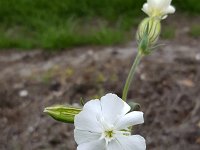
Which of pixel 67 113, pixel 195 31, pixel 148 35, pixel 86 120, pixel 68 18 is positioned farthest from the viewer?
pixel 68 18

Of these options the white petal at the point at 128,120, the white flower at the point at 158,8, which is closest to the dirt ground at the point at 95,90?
the white flower at the point at 158,8

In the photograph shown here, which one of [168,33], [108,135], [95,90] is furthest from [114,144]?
[168,33]

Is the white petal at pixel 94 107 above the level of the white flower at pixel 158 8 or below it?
below

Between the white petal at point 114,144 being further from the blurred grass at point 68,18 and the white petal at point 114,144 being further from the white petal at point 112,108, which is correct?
the blurred grass at point 68,18

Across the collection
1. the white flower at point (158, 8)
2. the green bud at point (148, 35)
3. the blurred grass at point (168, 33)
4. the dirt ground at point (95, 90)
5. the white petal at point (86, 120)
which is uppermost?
the white flower at point (158, 8)

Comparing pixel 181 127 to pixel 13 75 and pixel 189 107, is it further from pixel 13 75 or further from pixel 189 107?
pixel 13 75

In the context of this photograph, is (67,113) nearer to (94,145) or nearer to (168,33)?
(94,145)
